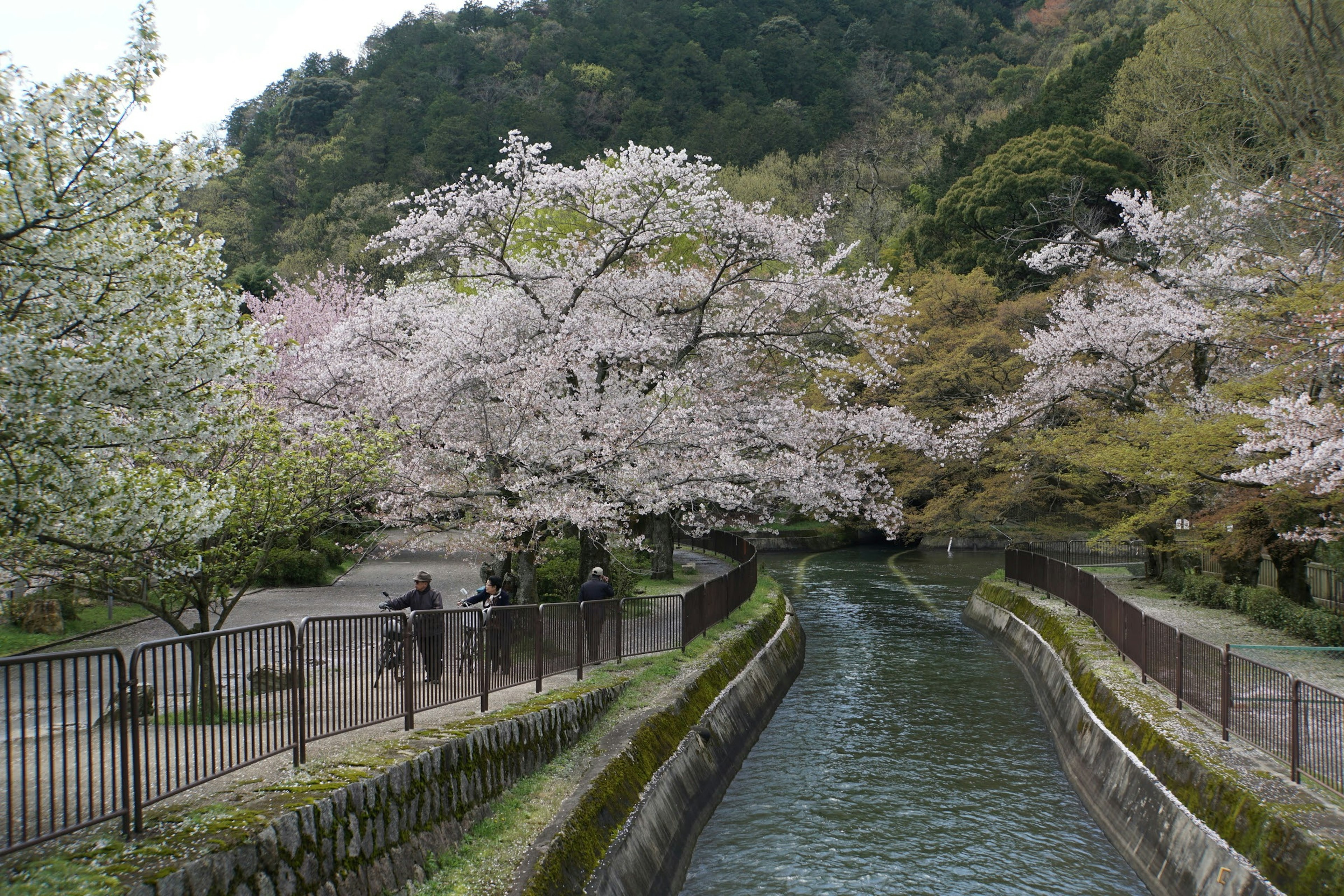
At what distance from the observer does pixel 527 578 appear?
17.5 m

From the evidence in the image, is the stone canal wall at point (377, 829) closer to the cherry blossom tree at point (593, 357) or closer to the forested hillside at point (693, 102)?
the cherry blossom tree at point (593, 357)

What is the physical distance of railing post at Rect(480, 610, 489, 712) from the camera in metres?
10.4

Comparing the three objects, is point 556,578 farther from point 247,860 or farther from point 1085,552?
point 1085,552

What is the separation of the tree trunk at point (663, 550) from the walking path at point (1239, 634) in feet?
38.4

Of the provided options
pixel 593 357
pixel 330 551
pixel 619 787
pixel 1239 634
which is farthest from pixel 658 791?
pixel 330 551

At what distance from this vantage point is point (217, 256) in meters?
9.16

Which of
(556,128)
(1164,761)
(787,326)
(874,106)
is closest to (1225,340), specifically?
(787,326)

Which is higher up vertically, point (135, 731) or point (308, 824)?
point (135, 731)

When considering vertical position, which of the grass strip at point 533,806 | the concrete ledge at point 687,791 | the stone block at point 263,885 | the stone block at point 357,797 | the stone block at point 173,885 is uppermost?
the stone block at point 173,885

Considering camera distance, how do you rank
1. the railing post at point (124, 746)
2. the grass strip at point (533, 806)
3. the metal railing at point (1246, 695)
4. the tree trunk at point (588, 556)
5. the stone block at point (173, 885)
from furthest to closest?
the tree trunk at point (588, 556) < the metal railing at point (1246, 695) < the grass strip at point (533, 806) < the railing post at point (124, 746) < the stone block at point (173, 885)

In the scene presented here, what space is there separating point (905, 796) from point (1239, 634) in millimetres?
9206

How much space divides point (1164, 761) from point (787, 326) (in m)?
19.7

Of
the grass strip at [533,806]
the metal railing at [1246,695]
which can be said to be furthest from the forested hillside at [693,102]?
the grass strip at [533,806]

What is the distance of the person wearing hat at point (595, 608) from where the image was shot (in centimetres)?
1397
